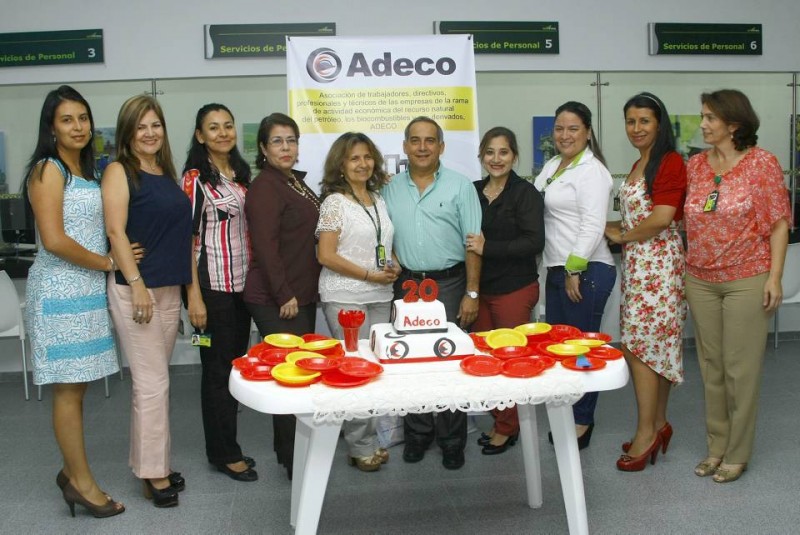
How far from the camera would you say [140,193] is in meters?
2.80

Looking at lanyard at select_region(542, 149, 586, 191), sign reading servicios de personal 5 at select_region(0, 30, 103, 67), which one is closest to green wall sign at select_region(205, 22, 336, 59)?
sign reading servicios de personal 5 at select_region(0, 30, 103, 67)

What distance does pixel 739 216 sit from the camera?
2932 mm

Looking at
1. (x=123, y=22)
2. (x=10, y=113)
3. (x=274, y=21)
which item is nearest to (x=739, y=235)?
(x=274, y=21)

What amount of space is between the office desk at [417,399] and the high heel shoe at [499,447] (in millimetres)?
1088

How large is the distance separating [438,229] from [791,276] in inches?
121

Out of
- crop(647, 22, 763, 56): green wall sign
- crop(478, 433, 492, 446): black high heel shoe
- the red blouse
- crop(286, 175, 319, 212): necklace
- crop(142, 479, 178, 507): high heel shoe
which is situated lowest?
crop(478, 433, 492, 446): black high heel shoe

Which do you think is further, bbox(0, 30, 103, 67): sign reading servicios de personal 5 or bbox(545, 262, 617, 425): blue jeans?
bbox(0, 30, 103, 67): sign reading servicios de personal 5

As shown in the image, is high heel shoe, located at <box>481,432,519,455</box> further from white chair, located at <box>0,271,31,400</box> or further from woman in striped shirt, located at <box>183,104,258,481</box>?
white chair, located at <box>0,271,31,400</box>

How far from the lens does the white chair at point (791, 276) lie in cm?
506

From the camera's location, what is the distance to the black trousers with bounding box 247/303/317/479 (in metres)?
3.11

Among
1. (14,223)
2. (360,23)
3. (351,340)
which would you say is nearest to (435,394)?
(351,340)

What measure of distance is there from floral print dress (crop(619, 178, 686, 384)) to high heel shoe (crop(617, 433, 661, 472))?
309 millimetres

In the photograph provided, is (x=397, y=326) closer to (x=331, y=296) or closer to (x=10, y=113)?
(x=331, y=296)

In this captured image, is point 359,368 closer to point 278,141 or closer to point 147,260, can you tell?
point 147,260
